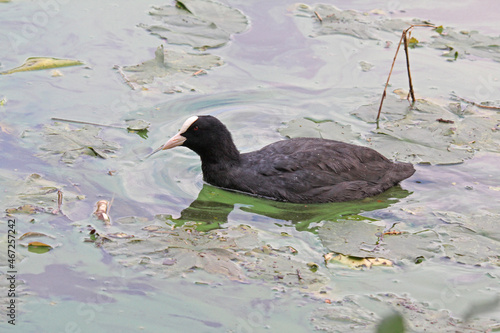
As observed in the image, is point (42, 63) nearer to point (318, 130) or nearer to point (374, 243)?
point (318, 130)

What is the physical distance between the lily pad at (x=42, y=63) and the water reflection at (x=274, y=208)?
3.28 meters

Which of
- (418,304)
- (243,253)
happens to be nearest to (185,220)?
(243,253)

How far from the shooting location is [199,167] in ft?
24.7

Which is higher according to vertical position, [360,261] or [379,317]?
[379,317]

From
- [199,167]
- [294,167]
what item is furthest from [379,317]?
[199,167]

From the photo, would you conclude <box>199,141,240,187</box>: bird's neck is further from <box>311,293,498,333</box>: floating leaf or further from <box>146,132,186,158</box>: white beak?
<box>311,293,498,333</box>: floating leaf

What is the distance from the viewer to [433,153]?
24.6 ft

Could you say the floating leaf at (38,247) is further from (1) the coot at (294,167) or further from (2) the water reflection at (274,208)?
(1) the coot at (294,167)

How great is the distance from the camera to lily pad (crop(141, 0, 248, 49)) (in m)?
9.67

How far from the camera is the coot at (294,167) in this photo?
6.84 metres

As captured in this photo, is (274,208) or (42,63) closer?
(274,208)

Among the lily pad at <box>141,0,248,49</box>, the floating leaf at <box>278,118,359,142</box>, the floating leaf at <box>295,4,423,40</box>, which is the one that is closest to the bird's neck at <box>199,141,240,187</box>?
the floating leaf at <box>278,118,359,142</box>

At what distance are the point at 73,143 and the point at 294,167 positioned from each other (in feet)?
7.69

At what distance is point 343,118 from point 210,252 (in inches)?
140
